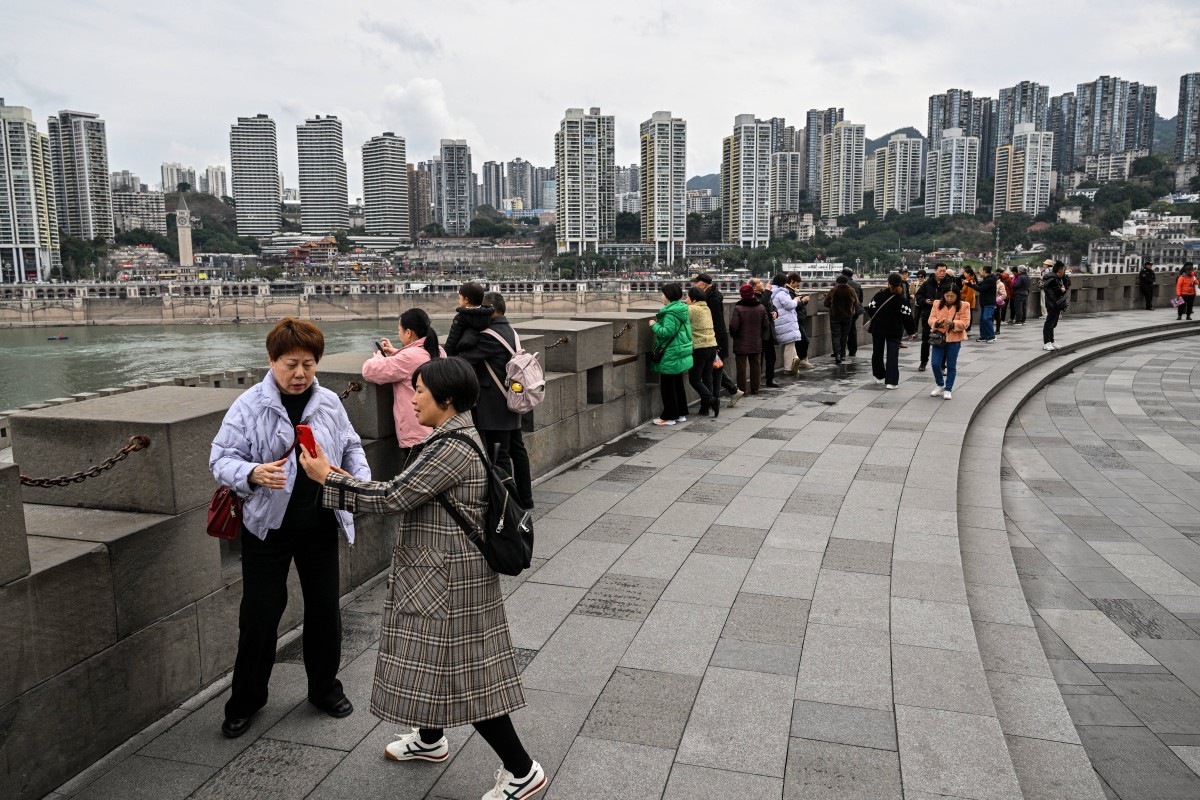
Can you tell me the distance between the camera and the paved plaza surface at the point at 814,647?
2.97 m

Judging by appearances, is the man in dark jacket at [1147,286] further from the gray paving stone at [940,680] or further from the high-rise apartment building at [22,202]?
the high-rise apartment building at [22,202]

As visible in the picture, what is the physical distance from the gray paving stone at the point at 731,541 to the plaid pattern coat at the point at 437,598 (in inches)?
102

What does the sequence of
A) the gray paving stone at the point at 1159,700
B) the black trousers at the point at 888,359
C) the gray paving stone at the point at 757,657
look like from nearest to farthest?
the gray paving stone at the point at 1159,700 → the gray paving stone at the point at 757,657 → the black trousers at the point at 888,359

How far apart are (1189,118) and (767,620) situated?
226m

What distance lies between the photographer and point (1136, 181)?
162 metres

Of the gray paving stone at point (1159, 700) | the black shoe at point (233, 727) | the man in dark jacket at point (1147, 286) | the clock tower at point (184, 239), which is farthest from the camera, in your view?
the clock tower at point (184, 239)

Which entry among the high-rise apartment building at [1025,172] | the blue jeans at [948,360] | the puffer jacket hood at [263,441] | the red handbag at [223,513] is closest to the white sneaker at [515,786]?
the puffer jacket hood at [263,441]

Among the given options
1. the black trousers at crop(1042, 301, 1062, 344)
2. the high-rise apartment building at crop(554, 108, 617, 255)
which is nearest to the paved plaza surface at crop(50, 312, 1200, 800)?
the black trousers at crop(1042, 301, 1062, 344)

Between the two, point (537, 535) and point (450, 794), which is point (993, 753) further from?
point (537, 535)

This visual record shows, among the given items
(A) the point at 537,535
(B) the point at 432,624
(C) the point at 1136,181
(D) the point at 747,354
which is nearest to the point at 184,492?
(B) the point at 432,624

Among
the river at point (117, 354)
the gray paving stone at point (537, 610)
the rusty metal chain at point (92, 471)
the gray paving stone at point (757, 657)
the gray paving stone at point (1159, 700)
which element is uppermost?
the rusty metal chain at point (92, 471)

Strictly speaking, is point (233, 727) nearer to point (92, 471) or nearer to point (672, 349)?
point (92, 471)

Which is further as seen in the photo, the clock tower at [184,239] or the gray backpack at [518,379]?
the clock tower at [184,239]

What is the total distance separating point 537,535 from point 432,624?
2.78 meters
